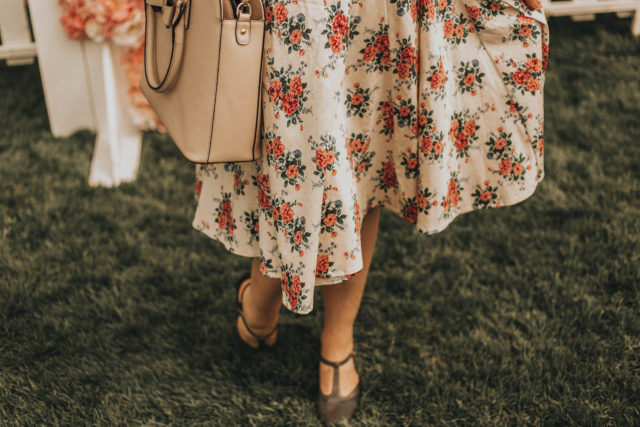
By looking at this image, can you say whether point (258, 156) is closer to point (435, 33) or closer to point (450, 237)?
point (435, 33)

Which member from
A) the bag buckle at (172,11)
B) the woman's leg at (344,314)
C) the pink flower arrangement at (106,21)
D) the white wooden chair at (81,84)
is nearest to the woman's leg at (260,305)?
the woman's leg at (344,314)

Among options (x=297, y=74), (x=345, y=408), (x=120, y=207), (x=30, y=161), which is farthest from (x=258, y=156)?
(x=30, y=161)

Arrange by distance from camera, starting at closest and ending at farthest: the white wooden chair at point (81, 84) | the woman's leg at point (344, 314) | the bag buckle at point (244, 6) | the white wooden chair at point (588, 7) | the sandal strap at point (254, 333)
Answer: the bag buckle at point (244, 6), the woman's leg at point (344, 314), the sandal strap at point (254, 333), the white wooden chair at point (81, 84), the white wooden chair at point (588, 7)

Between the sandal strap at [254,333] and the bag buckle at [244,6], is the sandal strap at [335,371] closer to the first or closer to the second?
the sandal strap at [254,333]

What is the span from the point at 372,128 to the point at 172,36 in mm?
480

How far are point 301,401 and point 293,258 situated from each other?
0.62 metres

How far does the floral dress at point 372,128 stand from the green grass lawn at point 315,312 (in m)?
0.53

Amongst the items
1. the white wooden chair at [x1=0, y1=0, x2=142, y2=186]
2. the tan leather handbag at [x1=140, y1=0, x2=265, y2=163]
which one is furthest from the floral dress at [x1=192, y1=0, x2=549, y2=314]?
the white wooden chair at [x1=0, y1=0, x2=142, y2=186]

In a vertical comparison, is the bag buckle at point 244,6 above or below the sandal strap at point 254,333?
above

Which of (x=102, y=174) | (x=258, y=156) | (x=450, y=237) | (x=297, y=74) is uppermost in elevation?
(x=297, y=74)

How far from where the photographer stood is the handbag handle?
1.14m

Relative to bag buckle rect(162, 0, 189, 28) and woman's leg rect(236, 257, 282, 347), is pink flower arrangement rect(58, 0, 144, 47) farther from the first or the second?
bag buckle rect(162, 0, 189, 28)

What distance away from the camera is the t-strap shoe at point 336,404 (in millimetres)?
1628

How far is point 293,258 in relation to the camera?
1257 millimetres
